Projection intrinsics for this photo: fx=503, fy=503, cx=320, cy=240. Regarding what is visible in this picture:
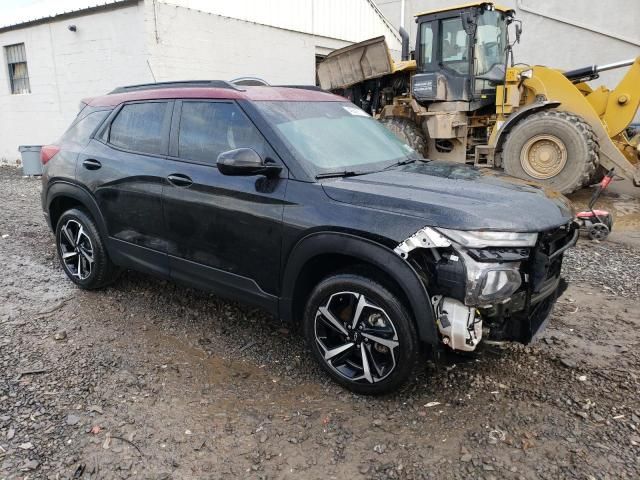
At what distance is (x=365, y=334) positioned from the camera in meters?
2.99

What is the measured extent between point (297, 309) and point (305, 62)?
472 inches

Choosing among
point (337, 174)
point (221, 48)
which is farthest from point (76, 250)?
point (221, 48)

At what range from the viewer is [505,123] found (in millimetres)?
8273

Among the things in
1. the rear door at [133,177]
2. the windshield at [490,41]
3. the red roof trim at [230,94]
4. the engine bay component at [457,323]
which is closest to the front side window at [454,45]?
the windshield at [490,41]

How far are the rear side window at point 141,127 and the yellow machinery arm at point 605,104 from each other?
690 cm

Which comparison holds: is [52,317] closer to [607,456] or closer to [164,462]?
[164,462]

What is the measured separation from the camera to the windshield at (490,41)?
336 inches

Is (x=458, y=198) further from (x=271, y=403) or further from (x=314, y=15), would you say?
(x=314, y=15)

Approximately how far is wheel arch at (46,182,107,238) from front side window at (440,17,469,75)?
6.73 meters

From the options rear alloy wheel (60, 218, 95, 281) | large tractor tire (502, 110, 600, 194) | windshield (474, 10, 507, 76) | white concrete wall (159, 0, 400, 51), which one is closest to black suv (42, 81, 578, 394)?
rear alloy wheel (60, 218, 95, 281)

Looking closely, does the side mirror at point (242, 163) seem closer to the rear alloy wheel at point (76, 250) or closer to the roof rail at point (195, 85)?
the roof rail at point (195, 85)

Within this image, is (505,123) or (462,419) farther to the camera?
(505,123)

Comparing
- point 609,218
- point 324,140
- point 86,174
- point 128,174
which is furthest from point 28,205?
point 609,218

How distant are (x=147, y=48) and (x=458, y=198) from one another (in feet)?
30.9
